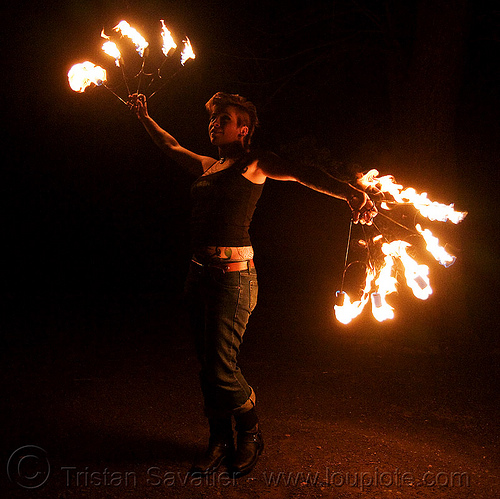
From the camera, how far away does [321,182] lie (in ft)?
10.4

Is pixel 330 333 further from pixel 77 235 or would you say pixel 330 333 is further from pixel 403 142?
pixel 77 235

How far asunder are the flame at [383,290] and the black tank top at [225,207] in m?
0.96

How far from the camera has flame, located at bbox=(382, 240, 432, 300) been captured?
3.16m

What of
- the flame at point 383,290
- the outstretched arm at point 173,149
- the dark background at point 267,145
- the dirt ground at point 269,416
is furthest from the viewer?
the dark background at point 267,145

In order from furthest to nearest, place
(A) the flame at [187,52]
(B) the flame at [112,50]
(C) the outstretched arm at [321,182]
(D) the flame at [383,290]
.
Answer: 1. (B) the flame at [112,50]
2. (A) the flame at [187,52]
3. (D) the flame at [383,290]
4. (C) the outstretched arm at [321,182]

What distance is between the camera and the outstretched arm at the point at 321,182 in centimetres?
302

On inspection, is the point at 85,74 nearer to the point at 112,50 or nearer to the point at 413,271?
the point at 112,50

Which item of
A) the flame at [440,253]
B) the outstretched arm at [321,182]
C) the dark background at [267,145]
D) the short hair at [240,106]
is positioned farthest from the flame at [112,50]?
the flame at [440,253]

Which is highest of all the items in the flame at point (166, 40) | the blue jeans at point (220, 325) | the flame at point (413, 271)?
the flame at point (166, 40)

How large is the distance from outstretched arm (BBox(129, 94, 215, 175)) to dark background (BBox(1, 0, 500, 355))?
1053mm

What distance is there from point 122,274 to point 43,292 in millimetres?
2200

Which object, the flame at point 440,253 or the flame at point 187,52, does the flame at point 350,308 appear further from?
the flame at point 187,52

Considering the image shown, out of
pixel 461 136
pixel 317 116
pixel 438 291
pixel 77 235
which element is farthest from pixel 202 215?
pixel 77 235

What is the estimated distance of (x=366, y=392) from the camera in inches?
199
